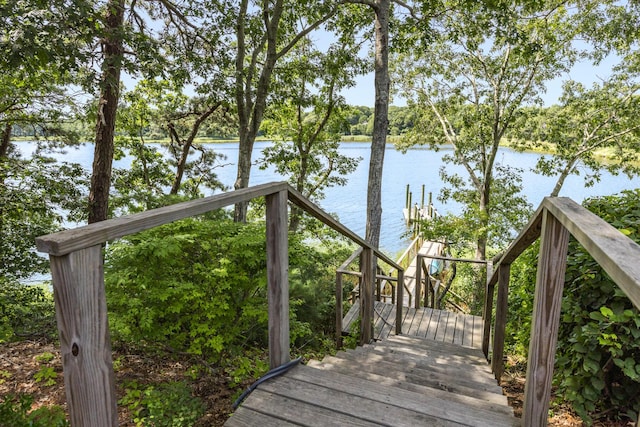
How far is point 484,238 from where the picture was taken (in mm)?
10492

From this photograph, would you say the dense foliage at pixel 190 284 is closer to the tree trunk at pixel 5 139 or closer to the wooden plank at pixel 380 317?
the wooden plank at pixel 380 317

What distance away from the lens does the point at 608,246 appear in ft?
2.70

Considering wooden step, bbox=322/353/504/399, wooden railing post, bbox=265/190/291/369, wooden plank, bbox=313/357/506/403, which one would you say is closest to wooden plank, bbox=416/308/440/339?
wooden step, bbox=322/353/504/399

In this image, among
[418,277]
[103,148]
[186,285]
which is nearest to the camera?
[186,285]

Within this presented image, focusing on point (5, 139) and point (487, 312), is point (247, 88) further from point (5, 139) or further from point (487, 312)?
point (487, 312)

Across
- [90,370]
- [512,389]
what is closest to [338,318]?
[512,389]

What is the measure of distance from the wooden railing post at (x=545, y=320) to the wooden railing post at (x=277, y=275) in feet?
3.49

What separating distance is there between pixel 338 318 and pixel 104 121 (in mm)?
4418

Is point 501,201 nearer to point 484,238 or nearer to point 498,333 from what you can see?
point 484,238

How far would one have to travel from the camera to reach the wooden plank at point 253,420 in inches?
56.2

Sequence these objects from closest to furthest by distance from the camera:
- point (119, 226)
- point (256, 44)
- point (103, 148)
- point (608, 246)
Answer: point (608, 246), point (119, 226), point (103, 148), point (256, 44)

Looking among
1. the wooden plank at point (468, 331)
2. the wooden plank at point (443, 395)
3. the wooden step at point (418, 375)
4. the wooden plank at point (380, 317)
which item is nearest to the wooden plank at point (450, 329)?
the wooden plank at point (468, 331)

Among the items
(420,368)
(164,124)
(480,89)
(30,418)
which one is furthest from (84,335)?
(480,89)

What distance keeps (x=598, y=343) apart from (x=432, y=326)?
12.4ft
